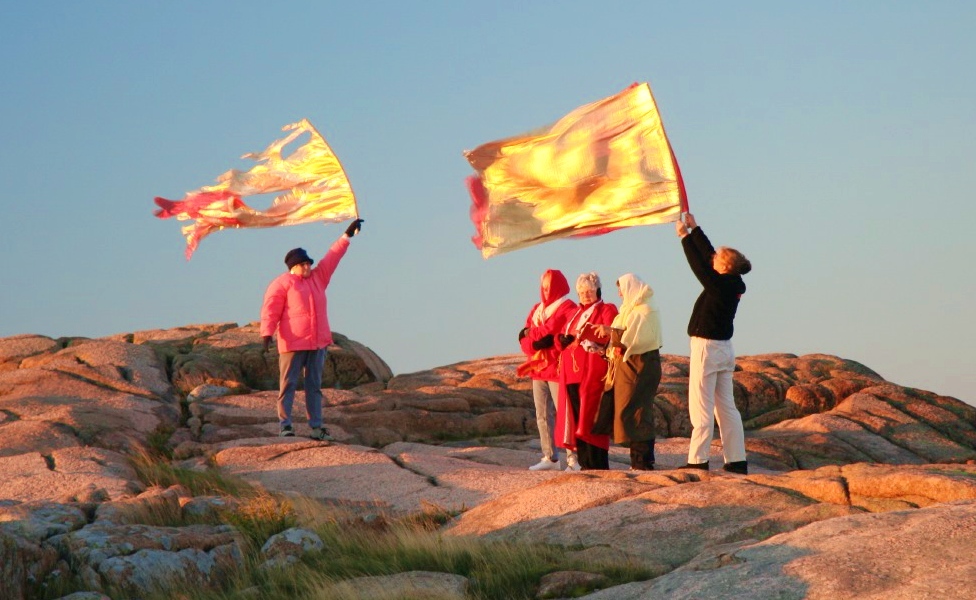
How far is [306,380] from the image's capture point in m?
15.6

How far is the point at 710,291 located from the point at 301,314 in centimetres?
594

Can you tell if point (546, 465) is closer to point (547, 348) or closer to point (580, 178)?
point (547, 348)

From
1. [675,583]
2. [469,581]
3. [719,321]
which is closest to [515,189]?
[719,321]

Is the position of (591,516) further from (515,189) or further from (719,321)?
(515,189)

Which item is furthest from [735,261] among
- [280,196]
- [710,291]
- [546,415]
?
[280,196]

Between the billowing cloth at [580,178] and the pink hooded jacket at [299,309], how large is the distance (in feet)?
12.0

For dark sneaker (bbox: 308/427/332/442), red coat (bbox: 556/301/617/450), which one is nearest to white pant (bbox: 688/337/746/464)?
red coat (bbox: 556/301/617/450)

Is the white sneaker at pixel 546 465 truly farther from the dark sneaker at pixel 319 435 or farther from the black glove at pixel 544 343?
the dark sneaker at pixel 319 435

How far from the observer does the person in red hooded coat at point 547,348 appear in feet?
44.4

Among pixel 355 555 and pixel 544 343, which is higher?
pixel 544 343

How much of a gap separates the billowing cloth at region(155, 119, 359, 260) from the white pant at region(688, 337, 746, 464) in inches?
199

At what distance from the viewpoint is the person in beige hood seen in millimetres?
12305

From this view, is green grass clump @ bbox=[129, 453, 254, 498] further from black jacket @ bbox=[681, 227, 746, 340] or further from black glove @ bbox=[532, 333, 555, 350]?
black jacket @ bbox=[681, 227, 746, 340]

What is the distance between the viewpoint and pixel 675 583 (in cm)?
724
